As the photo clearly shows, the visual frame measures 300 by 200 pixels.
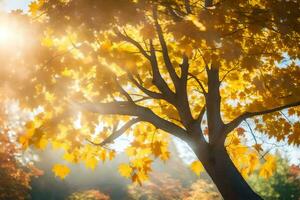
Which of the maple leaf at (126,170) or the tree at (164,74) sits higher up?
the tree at (164,74)

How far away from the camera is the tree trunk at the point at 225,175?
6.27 m

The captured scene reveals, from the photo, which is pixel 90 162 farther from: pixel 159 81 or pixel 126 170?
pixel 159 81

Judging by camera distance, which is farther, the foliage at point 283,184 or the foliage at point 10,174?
the foliage at point 283,184

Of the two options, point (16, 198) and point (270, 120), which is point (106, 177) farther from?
point (270, 120)

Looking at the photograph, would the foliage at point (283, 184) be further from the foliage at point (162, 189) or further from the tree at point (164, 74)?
the tree at point (164, 74)

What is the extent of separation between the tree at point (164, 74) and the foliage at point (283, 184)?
1857 cm

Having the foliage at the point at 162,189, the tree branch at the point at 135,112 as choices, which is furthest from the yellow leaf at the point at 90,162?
the foliage at the point at 162,189

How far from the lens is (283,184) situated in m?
26.0

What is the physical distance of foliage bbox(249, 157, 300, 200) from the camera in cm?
2569

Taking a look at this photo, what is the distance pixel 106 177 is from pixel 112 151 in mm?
25272

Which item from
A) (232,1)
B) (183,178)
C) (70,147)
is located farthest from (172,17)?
(183,178)

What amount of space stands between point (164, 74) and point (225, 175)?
10.8 feet

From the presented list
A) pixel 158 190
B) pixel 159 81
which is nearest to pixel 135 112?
pixel 159 81

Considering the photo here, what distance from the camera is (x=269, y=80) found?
25.1ft
